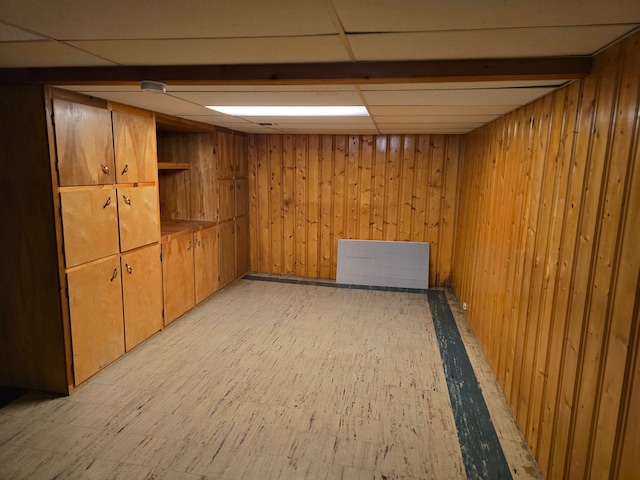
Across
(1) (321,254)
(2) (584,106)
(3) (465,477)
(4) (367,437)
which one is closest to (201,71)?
(2) (584,106)

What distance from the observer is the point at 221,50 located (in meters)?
1.79

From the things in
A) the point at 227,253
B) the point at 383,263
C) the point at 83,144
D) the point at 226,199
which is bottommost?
the point at 383,263

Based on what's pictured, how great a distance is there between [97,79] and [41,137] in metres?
0.71

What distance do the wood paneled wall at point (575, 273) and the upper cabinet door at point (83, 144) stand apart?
3007 millimetres

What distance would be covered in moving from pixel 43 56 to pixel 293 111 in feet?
→ 5.91

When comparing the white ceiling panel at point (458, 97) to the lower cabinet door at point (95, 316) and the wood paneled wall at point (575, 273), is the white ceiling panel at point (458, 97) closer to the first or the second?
the wood paneled wall at point (575, 273)

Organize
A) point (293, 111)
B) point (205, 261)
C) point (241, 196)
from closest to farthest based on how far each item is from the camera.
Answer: point (293, 111) → point (205, 261) → point (241, 196)

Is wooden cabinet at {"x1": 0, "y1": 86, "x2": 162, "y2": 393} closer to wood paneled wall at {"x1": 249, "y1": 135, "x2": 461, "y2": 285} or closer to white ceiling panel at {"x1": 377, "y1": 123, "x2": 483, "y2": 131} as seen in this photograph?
white ceiling panel at {"x1": 377, "y1": 123, "x2": 483, "y2": 131}

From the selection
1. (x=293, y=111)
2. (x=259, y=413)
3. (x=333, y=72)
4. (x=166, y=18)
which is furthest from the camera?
(x=293, y=111)

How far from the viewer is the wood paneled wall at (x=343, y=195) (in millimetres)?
5367

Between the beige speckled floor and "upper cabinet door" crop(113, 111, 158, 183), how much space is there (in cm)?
151

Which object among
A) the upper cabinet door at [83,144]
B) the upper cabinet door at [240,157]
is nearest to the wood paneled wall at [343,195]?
the upper cabinet door at [240,157]

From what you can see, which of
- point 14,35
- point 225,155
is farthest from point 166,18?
point 225,155

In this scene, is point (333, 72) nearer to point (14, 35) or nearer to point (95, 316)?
point (14, 35)
